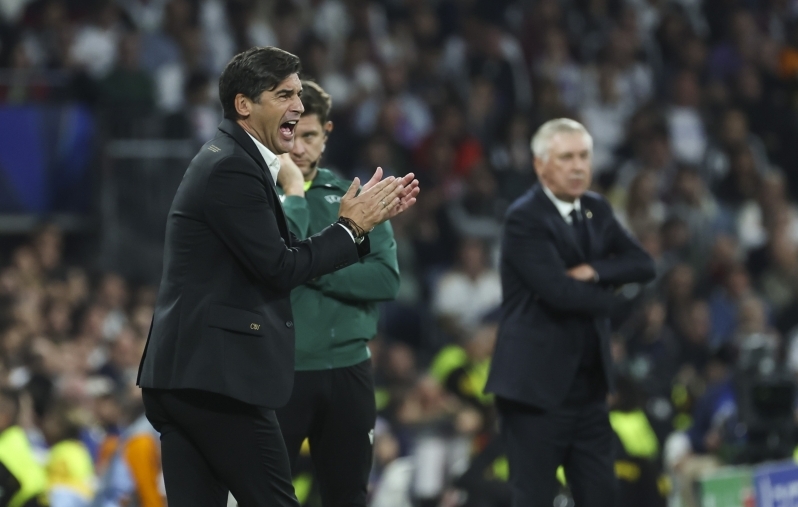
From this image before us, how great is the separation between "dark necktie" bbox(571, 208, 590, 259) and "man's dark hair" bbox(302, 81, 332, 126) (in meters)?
1.22

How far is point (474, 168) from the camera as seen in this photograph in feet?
40.2

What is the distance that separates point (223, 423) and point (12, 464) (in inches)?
130

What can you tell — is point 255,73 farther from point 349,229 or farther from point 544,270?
point 544,270

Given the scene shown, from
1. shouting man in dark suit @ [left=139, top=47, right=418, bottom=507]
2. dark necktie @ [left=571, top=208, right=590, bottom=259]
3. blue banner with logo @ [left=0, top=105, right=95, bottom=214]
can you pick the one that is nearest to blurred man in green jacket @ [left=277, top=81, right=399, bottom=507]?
shouting man in dark suit @ [left=139, top=47, right=418, bottom=507]

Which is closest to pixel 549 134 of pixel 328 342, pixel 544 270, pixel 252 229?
pixel 544 270

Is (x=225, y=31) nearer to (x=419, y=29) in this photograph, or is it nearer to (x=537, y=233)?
(x=419, y=29)

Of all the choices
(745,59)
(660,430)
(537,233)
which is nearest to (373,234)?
(537,233)

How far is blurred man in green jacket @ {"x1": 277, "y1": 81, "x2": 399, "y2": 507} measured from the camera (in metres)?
4.85

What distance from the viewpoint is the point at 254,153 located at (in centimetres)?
400

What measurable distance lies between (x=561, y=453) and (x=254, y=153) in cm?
208

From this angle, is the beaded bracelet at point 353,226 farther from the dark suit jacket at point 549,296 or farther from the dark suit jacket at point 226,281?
the dark suit jacket at point 549,296

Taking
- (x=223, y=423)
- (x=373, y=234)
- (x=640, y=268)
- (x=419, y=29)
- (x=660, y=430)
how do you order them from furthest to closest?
(x=419, y=29) → (x=660, y=430) → (x=640, y=268) → (x=373, y=234) → (x=223, y=423)

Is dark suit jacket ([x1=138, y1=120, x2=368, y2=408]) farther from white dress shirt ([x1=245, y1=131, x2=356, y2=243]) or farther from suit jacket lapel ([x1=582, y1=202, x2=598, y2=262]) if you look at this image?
suit jacket lapel ([x1=582, y1=202, x2=598, y2=262])

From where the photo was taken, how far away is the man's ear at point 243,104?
404 cm
